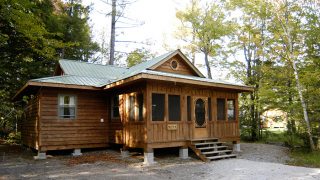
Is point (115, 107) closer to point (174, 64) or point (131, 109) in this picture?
point (131, 109)

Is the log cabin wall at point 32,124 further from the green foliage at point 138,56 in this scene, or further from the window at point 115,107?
the green foliage at point 138,56

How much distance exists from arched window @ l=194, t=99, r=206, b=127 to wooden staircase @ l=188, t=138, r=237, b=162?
73 cm

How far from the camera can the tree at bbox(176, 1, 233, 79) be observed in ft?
68.8

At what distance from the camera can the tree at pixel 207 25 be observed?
68.8 ft

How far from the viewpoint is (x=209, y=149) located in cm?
1089

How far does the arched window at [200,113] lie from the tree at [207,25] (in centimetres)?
1074

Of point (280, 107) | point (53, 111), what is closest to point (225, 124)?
point (280, 107)

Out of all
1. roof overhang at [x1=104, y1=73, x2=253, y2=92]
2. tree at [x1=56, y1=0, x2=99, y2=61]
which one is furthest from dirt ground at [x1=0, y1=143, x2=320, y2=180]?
tree at [x1=56, y1=0, x2=99, y2=61]

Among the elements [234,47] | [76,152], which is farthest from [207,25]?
[76,152]

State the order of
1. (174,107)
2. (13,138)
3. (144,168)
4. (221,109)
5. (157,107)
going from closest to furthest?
(144,168)
(157,107)
(174,107)
(221,109)
(13,138)

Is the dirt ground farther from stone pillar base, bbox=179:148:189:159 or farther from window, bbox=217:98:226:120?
window, bbox=217:98:226:120

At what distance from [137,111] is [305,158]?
22.5 ft

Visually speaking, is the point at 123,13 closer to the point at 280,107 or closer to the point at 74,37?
the point at 74,37

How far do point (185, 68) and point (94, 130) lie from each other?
5291mm
